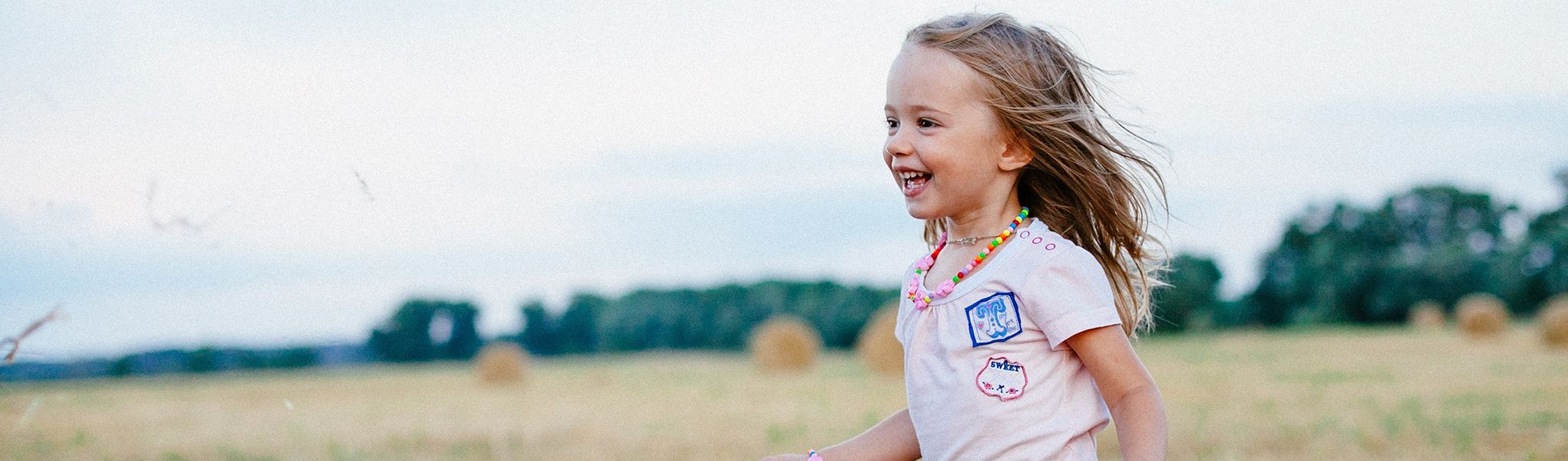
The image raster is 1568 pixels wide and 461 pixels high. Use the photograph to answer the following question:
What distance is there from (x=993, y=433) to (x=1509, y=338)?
24.2 metres

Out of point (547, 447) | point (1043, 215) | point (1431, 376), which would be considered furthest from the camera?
point (1431, 376)

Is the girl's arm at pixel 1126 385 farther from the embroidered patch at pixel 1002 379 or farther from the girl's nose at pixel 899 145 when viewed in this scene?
the girl's nose at pixel 899 145

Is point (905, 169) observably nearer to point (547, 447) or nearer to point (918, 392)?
point (918, 392)

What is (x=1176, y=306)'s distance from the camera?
3550cm

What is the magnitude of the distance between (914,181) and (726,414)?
766 cm

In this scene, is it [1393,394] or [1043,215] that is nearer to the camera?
[1043,215]

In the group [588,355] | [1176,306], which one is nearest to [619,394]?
[588,355]

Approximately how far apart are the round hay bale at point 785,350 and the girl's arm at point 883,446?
17.0 metres

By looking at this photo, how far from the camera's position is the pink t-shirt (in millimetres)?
1827

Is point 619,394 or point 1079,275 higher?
point 1079,275

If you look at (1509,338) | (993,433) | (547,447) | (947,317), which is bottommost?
(1509,338)

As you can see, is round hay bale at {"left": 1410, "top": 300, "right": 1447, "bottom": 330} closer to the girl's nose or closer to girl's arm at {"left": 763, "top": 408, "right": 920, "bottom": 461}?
girl's arm at {"left": 763, "top": 408, "right": 920, "bottom": 461}

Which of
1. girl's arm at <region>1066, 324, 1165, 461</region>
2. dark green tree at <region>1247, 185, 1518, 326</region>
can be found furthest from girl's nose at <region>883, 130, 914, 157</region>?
dark green tree at <region>1247, 185, 1518, 326</region>

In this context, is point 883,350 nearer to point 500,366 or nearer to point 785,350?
point 785,350
